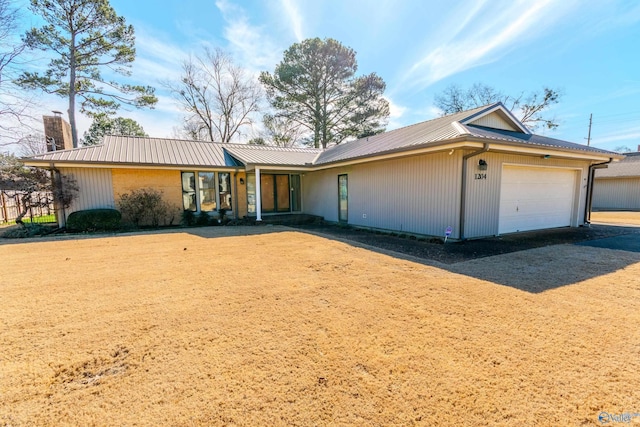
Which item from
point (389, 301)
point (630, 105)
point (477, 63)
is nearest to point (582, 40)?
point (477, 63)

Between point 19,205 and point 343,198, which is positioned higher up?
point 343,198

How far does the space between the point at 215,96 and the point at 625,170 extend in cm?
3100

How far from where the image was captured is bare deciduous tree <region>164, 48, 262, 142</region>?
22.0 metres

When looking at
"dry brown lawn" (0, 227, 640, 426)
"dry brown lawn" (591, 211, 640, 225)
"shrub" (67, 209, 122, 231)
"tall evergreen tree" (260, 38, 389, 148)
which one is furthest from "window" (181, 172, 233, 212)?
"dry brown lawn" (591, 211, 640, 225)

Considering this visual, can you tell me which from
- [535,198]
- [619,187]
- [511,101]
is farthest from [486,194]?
[511,101]

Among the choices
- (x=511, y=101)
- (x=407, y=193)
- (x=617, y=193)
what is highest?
(x=511, y=101)

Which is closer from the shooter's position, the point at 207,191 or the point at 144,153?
the point at 144,153

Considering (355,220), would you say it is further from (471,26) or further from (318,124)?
(318,124)

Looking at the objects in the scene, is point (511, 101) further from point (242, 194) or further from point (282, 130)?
point (242, 194)

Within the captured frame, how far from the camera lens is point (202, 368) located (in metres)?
2.21

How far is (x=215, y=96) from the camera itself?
922 inches

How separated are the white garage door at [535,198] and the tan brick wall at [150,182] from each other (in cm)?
1183

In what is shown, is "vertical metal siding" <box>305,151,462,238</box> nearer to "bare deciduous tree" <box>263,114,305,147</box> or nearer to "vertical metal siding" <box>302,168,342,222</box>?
"vertical metal siding" <box>302,168,342,222</box>

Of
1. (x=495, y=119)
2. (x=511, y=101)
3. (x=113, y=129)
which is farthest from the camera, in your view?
(x=113, y=129)
